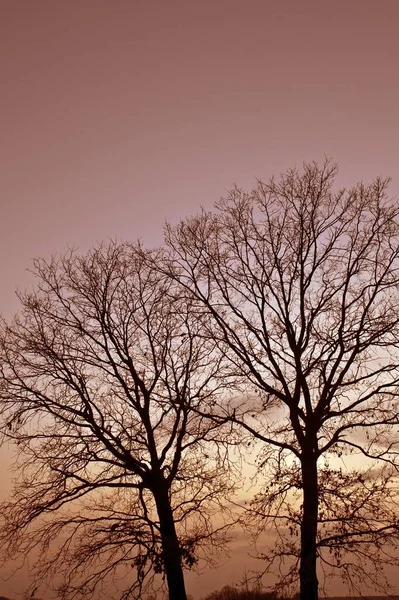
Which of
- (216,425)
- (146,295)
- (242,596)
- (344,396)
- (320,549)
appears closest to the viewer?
(320,549)

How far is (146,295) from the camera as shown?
21.8 metres

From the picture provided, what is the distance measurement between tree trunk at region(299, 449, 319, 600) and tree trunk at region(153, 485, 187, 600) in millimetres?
3774

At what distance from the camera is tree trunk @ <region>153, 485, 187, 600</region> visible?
18.4m

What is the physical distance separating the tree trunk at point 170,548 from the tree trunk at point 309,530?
3774mm

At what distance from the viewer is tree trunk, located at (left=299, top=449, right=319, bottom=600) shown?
16203 millimetres

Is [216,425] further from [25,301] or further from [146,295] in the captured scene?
[25,301]

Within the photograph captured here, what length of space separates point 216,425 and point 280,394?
2.31m

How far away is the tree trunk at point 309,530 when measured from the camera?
16203mm

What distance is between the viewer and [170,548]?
731 inches

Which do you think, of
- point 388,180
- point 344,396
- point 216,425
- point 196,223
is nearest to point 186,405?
point 216,425

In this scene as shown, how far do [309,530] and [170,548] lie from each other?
425 cm

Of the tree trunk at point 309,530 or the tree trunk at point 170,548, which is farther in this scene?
the tree trunk at point 170,548

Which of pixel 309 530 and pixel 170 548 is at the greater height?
pixel 170 548

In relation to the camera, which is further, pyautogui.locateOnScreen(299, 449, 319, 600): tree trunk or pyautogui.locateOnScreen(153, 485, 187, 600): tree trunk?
pyautogui.locateOnScreen(153, 485, 187, 600): tree trunk
